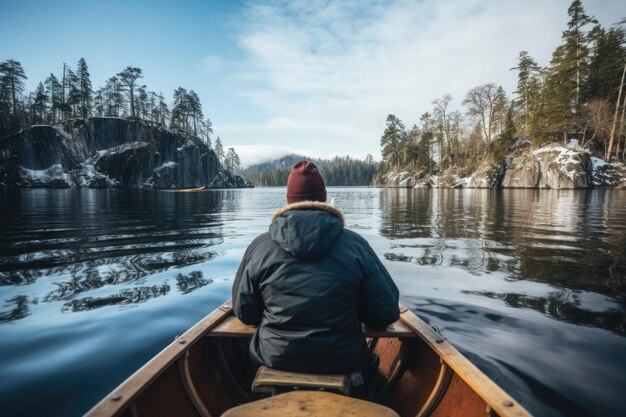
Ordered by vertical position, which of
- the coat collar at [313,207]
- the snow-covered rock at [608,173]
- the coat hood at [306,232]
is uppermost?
the snow-covered rock at [608,173]

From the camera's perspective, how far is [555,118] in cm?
4241

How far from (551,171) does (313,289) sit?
5149 cm

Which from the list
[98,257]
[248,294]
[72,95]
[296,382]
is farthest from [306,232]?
[72,95]

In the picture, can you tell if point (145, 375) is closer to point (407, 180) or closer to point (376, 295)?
point (376, 295)

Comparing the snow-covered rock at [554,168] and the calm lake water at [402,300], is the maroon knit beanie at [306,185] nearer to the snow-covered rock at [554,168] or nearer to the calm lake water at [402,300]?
the calm lake water at [402,300]

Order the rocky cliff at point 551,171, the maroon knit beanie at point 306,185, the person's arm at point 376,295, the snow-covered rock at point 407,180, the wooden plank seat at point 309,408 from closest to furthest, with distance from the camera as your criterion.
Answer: the wooden plank seat at point 309,408
the person's arm at point 376,295
the maroon knit beanie at point 306,185
the rocky cliff at point 551,171
the snow-covered rock at point 407,180

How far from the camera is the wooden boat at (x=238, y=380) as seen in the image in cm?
205

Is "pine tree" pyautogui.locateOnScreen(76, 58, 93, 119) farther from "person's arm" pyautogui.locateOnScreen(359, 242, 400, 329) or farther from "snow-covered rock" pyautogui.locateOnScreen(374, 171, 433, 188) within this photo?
"person's arm" pyautogui.locateOnScreen(359, 242, 400, 329)

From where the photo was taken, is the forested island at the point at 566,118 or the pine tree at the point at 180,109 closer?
the forested island at the point at 566,118

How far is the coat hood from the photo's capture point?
2109 mm

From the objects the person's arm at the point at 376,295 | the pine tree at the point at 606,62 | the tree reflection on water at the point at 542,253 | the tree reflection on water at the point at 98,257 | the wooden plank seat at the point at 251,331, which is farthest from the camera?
the pine tree at the point at 606,62

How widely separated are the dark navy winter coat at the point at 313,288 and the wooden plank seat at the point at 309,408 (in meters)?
0.35

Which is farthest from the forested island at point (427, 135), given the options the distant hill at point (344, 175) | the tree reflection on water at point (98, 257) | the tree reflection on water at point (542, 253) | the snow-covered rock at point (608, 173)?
the distant hill at point (344, 175)

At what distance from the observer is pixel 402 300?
616cm
